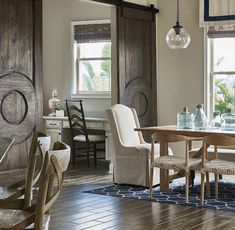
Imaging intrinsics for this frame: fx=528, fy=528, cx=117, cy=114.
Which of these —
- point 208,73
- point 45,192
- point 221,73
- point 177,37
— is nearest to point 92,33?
point 208,73

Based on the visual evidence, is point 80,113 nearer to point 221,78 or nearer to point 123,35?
point 123,35

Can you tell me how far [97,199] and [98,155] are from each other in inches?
136

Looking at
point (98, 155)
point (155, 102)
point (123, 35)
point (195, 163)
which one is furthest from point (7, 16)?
Result: point (98, 155)

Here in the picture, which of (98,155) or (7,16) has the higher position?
(7,16)

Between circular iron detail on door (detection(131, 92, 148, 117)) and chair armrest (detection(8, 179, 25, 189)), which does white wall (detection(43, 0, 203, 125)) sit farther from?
chair armrest (detection(8, 179, 25, 189))

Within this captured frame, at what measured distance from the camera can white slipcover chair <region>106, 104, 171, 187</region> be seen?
21.3 ft

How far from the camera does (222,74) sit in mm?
7988

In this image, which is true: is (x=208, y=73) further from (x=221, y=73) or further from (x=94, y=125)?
(x=94, y=125)

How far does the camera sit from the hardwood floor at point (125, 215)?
15.3ft

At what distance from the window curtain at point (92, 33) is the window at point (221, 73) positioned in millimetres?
1860

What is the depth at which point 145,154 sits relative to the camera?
6.46 m

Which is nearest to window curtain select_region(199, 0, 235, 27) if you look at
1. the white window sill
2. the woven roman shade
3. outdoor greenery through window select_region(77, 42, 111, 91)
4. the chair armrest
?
the woven roman shade

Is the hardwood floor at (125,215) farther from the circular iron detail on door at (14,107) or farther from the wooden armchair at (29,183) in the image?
the wooden armchair at (29,183)

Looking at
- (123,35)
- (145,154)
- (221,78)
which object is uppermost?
(123,35)
